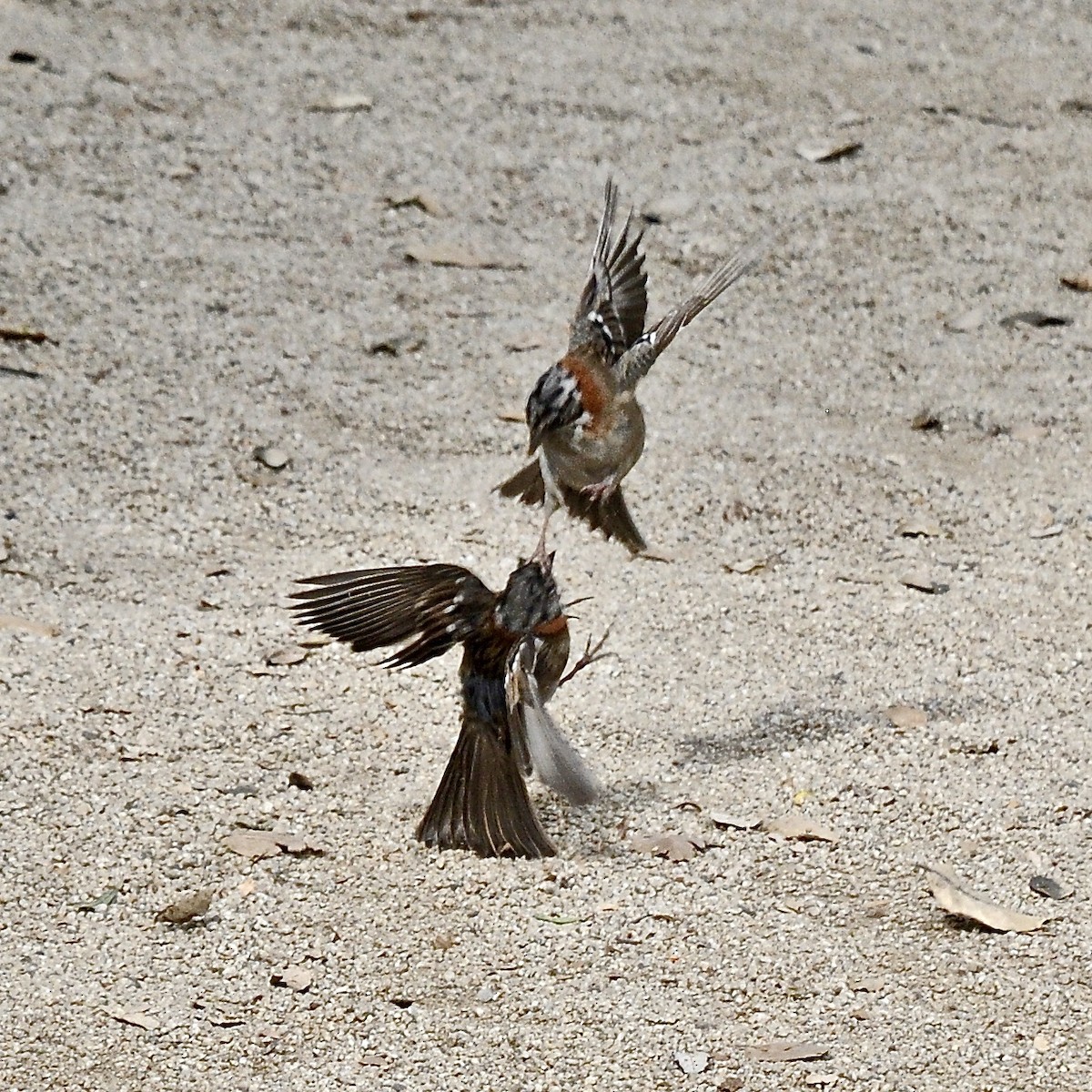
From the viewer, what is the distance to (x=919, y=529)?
6.57 metres

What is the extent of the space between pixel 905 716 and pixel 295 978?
7.19 ft

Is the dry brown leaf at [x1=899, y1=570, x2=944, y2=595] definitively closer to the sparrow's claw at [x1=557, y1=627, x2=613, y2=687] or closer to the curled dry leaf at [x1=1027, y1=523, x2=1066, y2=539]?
the curled dry leaf at [x1=1027, y1=523, x2=1066, y2=539]

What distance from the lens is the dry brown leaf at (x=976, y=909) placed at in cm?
461

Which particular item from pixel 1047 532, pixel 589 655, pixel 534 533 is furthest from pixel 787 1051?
pixel 1047 532

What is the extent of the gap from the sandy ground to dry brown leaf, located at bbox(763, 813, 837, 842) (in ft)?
0.10

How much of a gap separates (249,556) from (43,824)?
5.34 ft

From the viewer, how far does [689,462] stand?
6.93m

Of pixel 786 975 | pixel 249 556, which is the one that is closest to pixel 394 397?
pixel 249 556

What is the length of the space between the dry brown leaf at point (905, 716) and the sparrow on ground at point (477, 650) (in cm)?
124

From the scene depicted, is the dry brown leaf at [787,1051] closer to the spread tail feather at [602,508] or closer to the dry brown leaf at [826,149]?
the spread tail feather at [602,508]

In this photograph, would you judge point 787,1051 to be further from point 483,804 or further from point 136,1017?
point 136,1017

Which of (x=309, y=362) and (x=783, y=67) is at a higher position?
(x=783, y=67)

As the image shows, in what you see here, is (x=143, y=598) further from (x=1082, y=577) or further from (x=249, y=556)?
(x=1082, y=577)

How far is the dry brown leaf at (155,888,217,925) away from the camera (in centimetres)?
459
